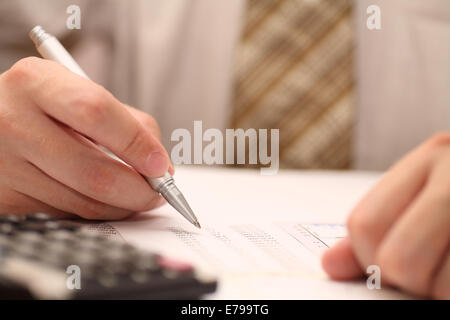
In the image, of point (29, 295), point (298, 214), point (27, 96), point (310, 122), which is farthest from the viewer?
point (310, 122)

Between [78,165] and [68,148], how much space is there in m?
0.01

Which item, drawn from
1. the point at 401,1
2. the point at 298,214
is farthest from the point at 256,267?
the point at 401,1

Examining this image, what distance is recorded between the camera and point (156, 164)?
38 centimetres

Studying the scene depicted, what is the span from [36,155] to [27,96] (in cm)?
4

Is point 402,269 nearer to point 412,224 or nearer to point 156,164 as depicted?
point 412,224

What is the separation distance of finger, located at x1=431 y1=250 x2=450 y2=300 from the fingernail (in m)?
0.20

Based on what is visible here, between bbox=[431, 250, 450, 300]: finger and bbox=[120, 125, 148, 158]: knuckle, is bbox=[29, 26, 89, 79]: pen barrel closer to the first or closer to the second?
bbox=[120, 125, 148, 158]: knuckle

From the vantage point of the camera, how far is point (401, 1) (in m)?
0.88

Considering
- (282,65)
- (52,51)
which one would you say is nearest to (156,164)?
(52,51)

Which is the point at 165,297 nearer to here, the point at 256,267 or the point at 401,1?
the point at 256,267

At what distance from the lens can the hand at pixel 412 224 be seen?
0.24 meters

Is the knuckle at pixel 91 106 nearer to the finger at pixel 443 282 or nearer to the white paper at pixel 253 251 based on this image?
the white paper at pixel 253 251

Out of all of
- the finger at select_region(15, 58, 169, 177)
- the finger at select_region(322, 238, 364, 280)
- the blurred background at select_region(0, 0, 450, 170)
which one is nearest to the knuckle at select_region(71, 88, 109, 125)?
the finger at select_region(15, 58, 169, 177)

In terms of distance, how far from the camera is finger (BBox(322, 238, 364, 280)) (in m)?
0.29
